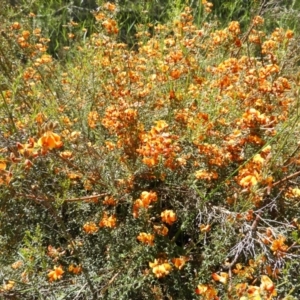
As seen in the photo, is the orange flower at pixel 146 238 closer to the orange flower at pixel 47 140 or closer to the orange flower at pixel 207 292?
the orange flower at pixel 207 292

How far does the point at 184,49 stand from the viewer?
7.82ft

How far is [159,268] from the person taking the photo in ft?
5.49

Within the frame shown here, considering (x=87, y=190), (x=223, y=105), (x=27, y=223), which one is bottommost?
(x=27, y=223)

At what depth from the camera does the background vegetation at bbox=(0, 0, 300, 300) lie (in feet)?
5.59

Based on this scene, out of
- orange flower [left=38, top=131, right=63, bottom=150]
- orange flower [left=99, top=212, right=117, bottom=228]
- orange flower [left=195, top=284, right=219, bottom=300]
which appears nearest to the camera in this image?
orange flower [left=38, top=131, right=63, bottom=150]

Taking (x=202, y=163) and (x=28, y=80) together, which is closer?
(x=202, y=163)

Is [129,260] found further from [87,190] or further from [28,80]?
[28,80]

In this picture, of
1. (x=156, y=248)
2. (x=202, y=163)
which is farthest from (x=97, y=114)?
(x=156, y=248)

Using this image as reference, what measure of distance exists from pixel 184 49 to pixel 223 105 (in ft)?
1.46

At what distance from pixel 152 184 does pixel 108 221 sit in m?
0.30

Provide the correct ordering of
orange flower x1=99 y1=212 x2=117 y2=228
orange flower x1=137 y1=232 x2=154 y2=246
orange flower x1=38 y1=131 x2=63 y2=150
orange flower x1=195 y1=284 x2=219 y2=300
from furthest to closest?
orange flower x1=99 y1=212 x2=117 y2=228, orange flower x1=137 y1=232 x2=154 y2=246, orange flower x1=195 y1=284 x2=219 y2=300, orange flower x1=38 y1=131 x2=63 y2=150

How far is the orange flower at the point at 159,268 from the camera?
1.66m

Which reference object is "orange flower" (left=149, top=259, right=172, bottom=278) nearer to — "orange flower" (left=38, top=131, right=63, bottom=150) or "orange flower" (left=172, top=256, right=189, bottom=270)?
"orange flower" (left=172, top=256, right=189, bottom=270)

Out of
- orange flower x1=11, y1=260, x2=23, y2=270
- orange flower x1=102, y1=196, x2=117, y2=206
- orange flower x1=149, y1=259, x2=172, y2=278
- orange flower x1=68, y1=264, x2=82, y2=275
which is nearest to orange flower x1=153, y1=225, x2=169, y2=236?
orange flower x1=149, y1=259, x2=172, y2=278
